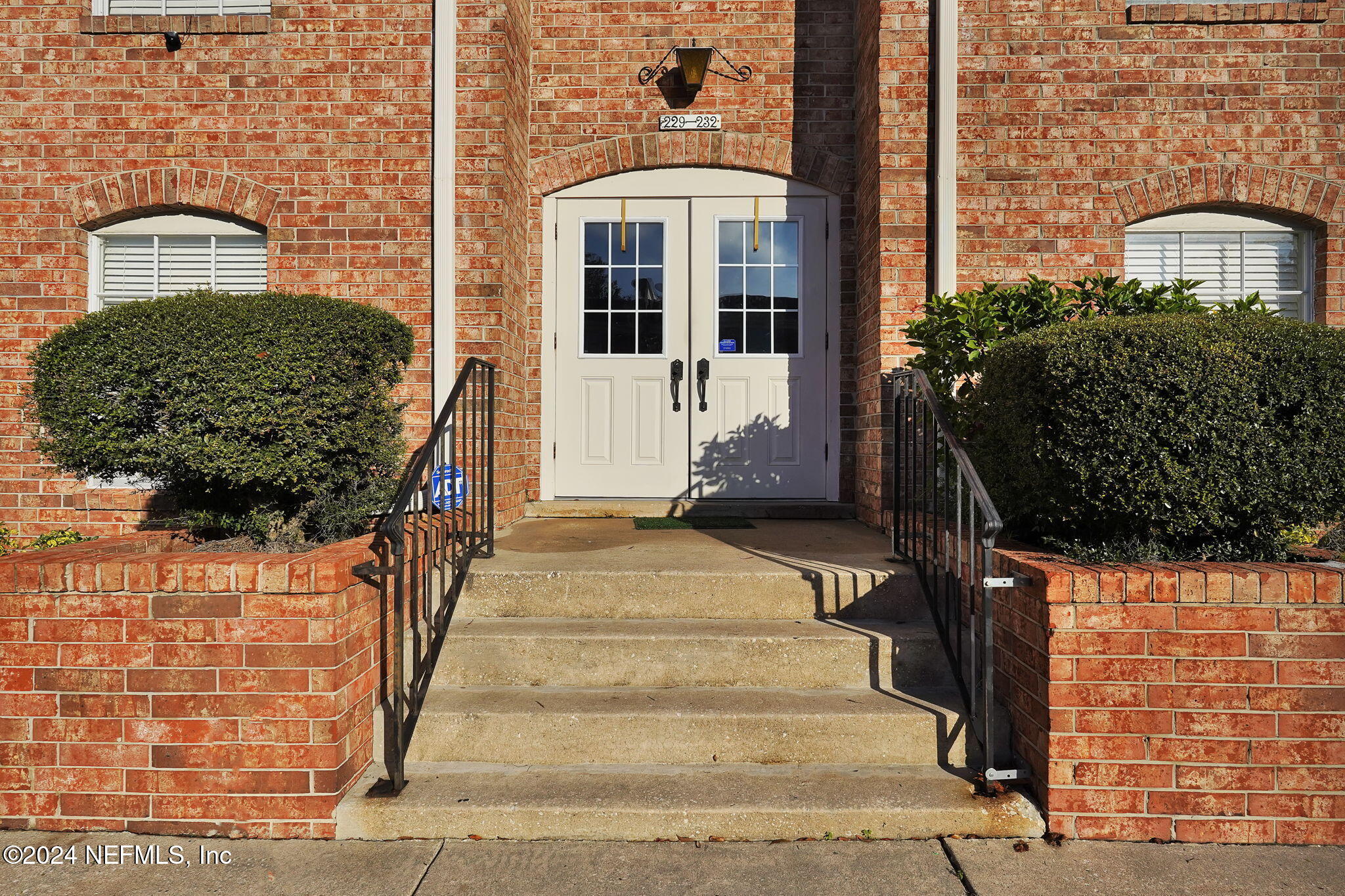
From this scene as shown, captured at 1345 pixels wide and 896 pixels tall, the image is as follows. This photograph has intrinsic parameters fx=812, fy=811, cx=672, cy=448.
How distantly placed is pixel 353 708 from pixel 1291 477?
3.02 meters

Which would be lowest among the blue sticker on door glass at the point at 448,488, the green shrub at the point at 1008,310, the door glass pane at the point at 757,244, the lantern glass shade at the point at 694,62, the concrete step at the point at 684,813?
the concrete step at the point at 684,813

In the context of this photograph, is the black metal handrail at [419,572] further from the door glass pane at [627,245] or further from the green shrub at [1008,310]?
the green shrub at [1008,310]

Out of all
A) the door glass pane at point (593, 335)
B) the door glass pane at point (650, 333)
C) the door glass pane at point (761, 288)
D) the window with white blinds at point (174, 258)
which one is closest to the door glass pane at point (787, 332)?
the door glass pane at point (761, 288)

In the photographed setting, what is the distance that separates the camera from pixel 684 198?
553cm

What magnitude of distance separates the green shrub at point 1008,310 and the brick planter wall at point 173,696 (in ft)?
9.19

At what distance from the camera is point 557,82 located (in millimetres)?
5508

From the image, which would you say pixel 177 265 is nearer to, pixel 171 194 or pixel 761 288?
pixel 171 194

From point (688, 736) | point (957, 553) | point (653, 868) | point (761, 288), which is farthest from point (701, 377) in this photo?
point (653, 868)

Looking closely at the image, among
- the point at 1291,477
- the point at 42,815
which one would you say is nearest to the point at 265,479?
the point at 42,815

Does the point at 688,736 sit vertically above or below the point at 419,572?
below

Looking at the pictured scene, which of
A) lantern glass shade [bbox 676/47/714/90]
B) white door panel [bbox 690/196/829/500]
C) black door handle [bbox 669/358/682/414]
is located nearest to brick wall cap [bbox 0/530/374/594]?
black door handle [bbox 669/358/682/414]

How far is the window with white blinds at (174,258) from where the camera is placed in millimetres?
5164

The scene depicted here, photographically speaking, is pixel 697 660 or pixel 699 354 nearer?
pixel 697 660

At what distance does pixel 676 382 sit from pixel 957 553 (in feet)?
9.30
